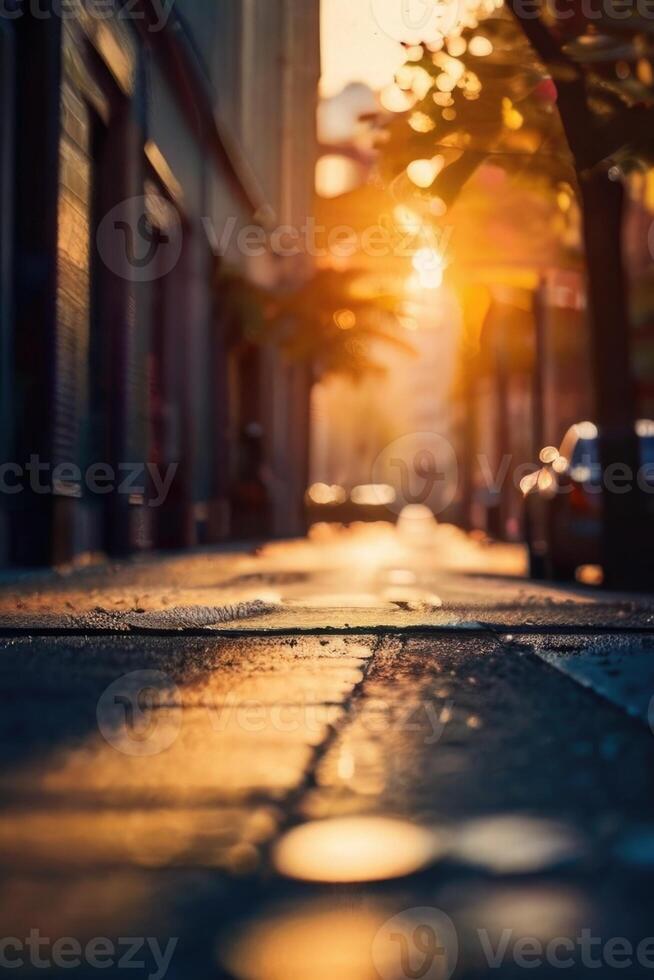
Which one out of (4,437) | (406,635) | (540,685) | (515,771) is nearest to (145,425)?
(4,437)

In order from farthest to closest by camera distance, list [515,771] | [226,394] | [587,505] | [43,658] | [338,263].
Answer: [338,263]
[226,394]
[587,505]
[43,658]
[515,771]

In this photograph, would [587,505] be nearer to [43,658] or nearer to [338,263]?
[43,658]

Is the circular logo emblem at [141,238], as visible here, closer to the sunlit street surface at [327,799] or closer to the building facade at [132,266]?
the building facade at [132,266]

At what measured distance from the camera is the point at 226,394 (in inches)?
996

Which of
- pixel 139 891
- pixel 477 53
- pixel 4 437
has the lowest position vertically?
pixel 139 891

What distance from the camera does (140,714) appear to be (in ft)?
14.3

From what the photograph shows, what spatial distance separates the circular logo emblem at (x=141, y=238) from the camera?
16266mm

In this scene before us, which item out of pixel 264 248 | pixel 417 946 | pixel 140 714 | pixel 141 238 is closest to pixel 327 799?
pixel 417 946

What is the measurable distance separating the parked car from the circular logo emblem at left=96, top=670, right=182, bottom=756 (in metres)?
8.23

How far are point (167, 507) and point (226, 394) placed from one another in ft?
16.5

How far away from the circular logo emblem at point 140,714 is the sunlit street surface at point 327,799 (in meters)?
0.01

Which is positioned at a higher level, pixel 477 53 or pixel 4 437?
pixel 477 53

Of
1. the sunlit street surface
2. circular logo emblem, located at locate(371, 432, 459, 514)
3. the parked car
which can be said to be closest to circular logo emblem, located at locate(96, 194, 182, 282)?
the parked car

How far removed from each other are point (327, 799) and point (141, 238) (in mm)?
15099
